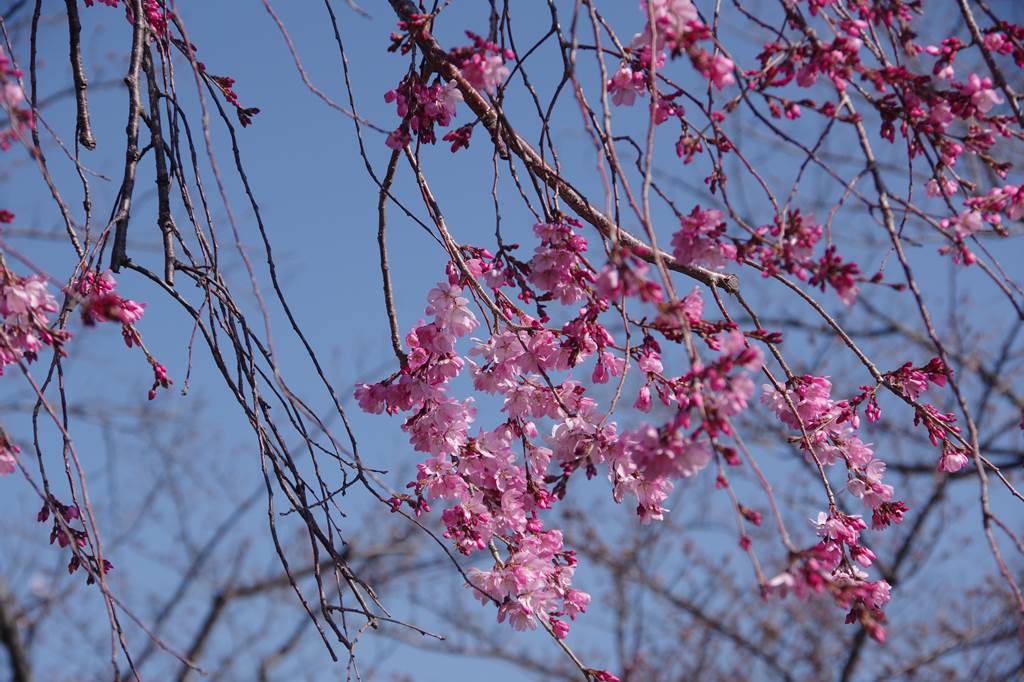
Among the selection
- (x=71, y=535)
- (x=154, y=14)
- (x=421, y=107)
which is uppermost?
(x=154, y=14)

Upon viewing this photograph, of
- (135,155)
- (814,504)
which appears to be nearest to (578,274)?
(135,155)

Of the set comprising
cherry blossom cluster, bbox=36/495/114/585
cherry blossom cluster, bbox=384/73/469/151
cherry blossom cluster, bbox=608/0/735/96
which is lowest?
cherry blossom cluster, bbox=36/495/114/585

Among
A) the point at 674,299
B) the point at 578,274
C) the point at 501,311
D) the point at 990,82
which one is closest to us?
the point at 674,299

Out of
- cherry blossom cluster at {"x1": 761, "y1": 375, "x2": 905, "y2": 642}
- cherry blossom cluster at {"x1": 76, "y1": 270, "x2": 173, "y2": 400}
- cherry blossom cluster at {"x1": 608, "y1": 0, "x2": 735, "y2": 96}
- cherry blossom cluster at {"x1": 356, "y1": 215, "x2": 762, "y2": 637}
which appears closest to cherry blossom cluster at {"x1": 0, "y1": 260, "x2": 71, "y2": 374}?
cherry blossom cluster at {"x1": 76, "y1": 270, "x2": 173, "y2": 400}

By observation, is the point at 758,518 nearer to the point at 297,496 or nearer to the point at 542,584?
the point at 542,584

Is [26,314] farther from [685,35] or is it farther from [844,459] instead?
[844,459]

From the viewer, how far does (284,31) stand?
1.62 metres

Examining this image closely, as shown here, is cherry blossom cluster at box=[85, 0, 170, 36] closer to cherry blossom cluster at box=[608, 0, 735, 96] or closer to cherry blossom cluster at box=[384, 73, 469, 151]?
cherry blossom cluster at box=[384, 73, 469, 151]

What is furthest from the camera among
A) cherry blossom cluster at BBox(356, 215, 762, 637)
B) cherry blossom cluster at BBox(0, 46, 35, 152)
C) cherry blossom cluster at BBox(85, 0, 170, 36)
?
cherry blossom cluster at BBox(85, 0, 170, 36)

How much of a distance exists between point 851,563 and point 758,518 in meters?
0.72

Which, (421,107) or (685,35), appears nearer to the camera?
(685,35)

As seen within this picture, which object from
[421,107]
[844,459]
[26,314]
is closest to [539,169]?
[421,107]

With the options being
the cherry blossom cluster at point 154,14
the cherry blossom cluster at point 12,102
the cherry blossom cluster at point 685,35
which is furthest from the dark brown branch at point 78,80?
the cherry blossom cluster at point 685,35

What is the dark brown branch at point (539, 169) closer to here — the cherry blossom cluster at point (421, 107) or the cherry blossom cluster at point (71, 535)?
the cherry blossom cluster at point (421, 107)
